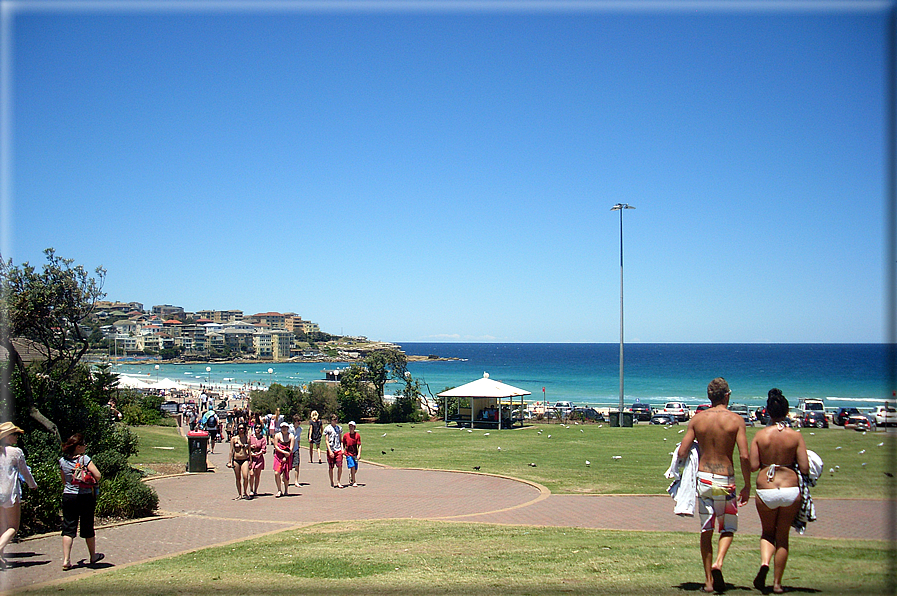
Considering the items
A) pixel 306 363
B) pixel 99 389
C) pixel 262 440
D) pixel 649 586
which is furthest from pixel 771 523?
pixel 306 363

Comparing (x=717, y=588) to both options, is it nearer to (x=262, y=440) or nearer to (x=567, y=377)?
(x=262, y=440)

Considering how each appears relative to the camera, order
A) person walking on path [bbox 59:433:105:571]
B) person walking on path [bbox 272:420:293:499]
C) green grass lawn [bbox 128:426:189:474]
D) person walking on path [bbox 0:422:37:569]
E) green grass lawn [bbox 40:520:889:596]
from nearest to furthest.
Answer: green grass lawn [bbox 40:520:889:596] < person walking on path [bbox 0:422:37:569] < person walking on path [bbox 59:433:105:571] < person walking on path [bbox 272:420:293:499] < green grass lawn [bbox 128:426:189:474]

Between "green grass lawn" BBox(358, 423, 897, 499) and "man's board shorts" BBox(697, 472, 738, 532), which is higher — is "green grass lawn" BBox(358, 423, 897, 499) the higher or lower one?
the lower one

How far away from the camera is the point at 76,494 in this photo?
24.0ft

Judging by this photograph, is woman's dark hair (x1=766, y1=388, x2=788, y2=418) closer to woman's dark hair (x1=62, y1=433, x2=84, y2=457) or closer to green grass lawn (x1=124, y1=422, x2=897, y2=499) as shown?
green grass lawn (x1=124, y1=422, x2=897, y2=499)

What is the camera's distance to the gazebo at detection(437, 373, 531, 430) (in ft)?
90.6

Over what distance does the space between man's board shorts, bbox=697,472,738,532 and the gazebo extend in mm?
21370

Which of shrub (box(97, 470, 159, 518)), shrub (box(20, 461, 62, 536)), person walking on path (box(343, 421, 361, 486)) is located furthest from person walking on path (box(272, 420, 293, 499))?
shrub (box(20, 461, 62, 536))

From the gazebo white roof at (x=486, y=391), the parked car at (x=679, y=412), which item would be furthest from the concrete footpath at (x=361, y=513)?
the parked car at (x=679, y=412)

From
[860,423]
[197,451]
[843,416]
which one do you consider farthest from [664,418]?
[197,451]

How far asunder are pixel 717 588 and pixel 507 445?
16018 millimetres

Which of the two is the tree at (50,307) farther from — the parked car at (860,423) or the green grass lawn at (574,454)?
the parked car at (860,423)

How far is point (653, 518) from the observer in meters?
Answer: 10.2

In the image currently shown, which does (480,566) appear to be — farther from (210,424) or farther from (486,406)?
(486,406)
